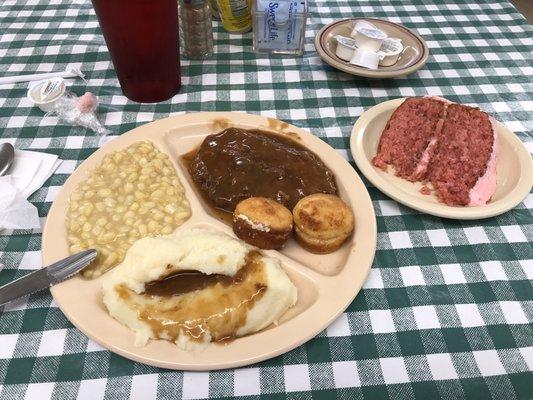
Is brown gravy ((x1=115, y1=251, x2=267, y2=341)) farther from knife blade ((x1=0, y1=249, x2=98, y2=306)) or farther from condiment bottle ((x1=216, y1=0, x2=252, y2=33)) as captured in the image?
condiment bottle ((x1=216, y1=0, x2=252, y2=33))

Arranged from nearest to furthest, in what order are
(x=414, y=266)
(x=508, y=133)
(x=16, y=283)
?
(x=16, y=283), (x=414, y=266), (x=508, y=133)

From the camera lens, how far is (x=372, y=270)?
70.2 inches

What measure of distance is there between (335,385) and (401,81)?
2.00 metres

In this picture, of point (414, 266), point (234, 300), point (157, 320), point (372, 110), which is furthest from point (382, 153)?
point (157, 320)

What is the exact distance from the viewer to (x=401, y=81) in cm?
273

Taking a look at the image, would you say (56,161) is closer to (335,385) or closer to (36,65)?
(36,65)

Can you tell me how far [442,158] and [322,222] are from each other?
81 cm

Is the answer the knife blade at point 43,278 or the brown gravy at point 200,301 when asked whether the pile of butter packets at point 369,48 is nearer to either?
the brown gravy at point 200,301

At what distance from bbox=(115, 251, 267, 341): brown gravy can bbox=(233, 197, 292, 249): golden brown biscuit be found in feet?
0.45

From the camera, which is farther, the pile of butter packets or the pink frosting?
the pile of butter packets

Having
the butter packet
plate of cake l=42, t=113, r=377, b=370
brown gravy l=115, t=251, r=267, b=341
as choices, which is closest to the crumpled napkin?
plate of cake l=42, t=113, r=377, b=370

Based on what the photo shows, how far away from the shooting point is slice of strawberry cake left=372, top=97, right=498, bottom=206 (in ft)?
6.52

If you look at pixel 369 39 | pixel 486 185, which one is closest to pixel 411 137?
pixel 486 185

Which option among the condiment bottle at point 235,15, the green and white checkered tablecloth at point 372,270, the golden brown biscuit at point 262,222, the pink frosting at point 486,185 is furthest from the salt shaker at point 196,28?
the pink frosting at point 486,185
